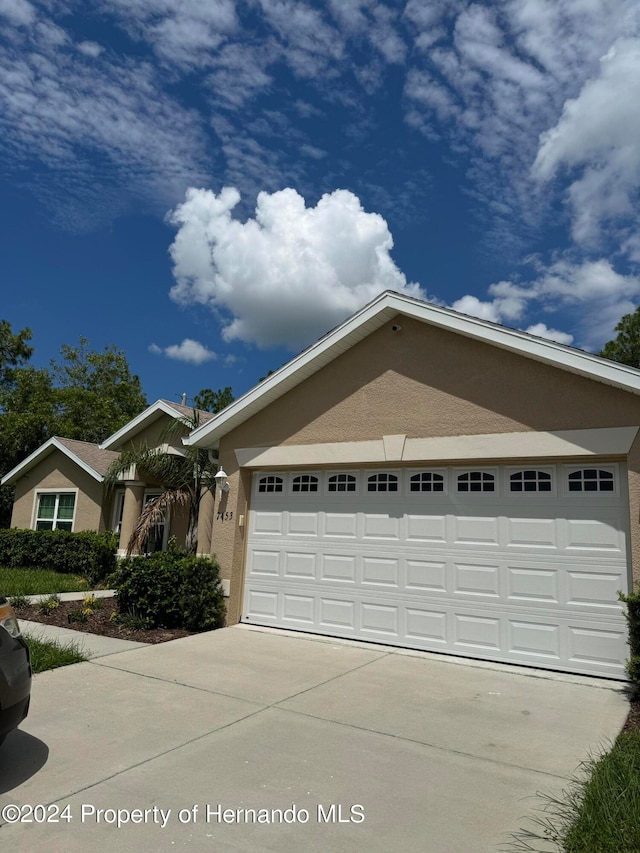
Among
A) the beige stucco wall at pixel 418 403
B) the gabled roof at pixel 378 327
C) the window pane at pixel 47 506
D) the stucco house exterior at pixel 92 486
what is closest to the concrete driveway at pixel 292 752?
the beige stucco wall at pixel 418 403

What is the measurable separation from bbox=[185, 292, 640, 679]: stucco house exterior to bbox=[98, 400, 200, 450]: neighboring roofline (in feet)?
17.4

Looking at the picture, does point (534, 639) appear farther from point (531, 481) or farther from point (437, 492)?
point (437, 492)

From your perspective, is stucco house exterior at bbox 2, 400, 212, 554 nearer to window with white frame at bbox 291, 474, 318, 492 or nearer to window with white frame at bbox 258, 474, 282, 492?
window with white frame at bbox 258, 474, 282, 492

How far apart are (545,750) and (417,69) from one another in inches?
370

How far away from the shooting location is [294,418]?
1007 cm

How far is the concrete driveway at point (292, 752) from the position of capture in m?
3.75

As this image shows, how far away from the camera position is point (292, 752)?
16.1ft

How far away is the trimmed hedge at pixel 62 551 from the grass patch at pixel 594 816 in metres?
13.3

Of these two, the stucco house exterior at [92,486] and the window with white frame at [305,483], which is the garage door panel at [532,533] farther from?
the stucco house exterior at [92,486]

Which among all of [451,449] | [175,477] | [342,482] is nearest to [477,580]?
[451,449]

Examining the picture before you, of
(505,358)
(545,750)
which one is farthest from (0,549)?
(545,750)

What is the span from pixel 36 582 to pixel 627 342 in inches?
855

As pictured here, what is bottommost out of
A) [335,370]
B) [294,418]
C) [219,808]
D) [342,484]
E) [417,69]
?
[219,808]

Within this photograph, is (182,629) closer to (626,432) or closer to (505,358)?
(505,358)
